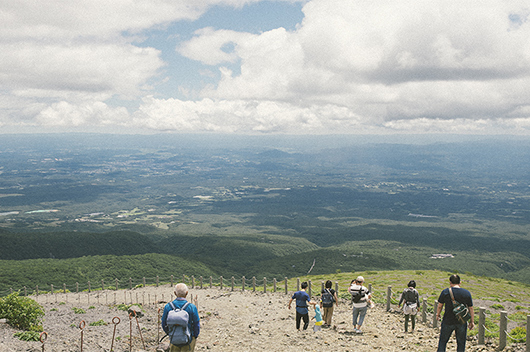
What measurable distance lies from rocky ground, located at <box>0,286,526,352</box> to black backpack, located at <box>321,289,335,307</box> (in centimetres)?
115

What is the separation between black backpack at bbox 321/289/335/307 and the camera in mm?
15414

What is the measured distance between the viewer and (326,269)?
104m

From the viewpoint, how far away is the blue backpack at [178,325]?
27.4 feet

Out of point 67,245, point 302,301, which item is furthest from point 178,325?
point 67,245

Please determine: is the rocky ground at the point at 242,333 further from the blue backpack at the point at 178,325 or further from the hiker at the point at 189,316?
the blue backpack at the point at 178,325

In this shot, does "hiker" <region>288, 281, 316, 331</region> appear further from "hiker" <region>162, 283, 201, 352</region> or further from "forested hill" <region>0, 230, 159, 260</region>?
"forested hill" <region>0, 230, 159, 260</region>

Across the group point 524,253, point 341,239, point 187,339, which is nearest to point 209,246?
A: point 341,239

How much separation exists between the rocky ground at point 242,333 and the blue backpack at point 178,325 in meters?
4.35

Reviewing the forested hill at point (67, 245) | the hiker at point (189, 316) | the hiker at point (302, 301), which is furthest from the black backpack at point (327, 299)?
the forested hill at point (67, 245)

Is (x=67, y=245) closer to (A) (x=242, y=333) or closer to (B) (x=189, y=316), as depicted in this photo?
(A) (x=242, y=333)

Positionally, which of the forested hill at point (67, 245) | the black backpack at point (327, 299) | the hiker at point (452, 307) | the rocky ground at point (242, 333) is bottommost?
the forested hill at point (67, 245)

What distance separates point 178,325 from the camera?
8.42 metres

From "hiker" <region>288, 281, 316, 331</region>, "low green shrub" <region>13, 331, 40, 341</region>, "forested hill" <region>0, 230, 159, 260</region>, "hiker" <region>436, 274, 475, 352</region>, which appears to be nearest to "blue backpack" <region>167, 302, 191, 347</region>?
"hiker" <region>288, 281, 316, 331</region>

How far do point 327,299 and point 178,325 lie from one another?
884 centimetres
